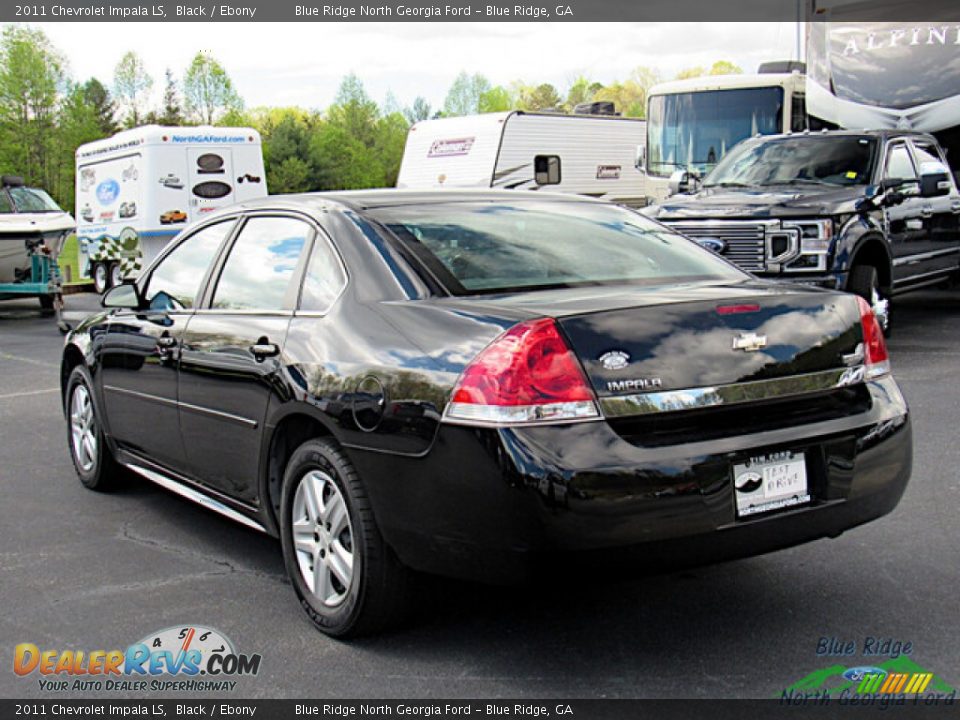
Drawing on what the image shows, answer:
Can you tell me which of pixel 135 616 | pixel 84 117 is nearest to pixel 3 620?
pixel 135 616

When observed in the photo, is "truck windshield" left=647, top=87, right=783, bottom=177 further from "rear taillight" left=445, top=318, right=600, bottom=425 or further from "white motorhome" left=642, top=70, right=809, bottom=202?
"rear taillight" left=445, top=318, right=600, bottom=425

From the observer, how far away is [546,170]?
19.7 meters

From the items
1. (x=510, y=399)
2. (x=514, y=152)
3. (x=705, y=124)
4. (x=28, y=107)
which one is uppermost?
(x=28, y=107)

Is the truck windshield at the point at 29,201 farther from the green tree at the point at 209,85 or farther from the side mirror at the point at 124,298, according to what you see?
the green tree at the point at 209,85

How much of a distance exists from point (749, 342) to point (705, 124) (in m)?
16.1

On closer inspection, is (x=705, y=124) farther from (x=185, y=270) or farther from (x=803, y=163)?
(x=185, y=270)

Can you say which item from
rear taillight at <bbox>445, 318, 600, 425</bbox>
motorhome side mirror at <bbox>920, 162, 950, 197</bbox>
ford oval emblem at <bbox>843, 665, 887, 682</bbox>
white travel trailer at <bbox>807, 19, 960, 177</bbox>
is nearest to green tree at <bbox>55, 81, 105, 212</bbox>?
white travel trailer at <bbox>807, 19, 960, 177</bbox>

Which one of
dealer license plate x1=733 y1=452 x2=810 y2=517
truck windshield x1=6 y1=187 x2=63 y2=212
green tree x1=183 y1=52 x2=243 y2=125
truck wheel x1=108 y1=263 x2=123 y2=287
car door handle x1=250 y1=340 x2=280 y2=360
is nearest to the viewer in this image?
dealer license plate x1=733 y1=452 x2=810 y2=517

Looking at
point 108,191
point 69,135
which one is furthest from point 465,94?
point 108,191

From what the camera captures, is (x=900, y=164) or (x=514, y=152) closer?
(x=900, y=164)

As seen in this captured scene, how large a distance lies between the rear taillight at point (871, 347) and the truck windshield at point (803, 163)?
7.69 metres

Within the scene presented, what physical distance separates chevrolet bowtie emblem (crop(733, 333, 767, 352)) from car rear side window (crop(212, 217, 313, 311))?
5.74 ft

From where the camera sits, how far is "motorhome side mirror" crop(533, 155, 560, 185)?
64.2 feet

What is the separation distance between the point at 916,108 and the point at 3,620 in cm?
1365
